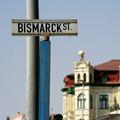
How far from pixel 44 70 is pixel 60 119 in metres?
1.42

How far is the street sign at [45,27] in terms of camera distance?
1112 centimetres

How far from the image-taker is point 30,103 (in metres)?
11.1

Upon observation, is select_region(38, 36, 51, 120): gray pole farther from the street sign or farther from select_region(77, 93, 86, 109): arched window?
→ select_region(77, 93, 86, 109): arched window

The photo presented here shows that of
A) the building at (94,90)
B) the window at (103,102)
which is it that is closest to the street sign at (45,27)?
the building at (94,90)

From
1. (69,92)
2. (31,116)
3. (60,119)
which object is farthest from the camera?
(69,92)

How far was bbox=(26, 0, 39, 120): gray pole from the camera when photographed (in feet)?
36.3

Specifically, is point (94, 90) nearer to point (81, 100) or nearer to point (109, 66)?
point (81, 100)

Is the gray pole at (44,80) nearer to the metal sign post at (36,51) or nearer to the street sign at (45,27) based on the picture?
the metal sign post at (36,51)

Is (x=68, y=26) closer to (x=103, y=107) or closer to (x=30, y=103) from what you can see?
(x=30, y=103)

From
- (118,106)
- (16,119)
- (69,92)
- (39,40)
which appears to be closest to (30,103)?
(39,40)

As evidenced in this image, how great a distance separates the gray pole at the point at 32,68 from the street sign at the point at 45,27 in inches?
4.2

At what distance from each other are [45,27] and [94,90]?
101 metres

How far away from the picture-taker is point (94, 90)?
11169 cm

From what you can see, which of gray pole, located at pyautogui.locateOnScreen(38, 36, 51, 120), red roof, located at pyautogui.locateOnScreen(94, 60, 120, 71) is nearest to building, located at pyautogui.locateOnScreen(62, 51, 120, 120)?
red roof, located at pyautogui.locateOnScreen(94, 60, 120, 71)
